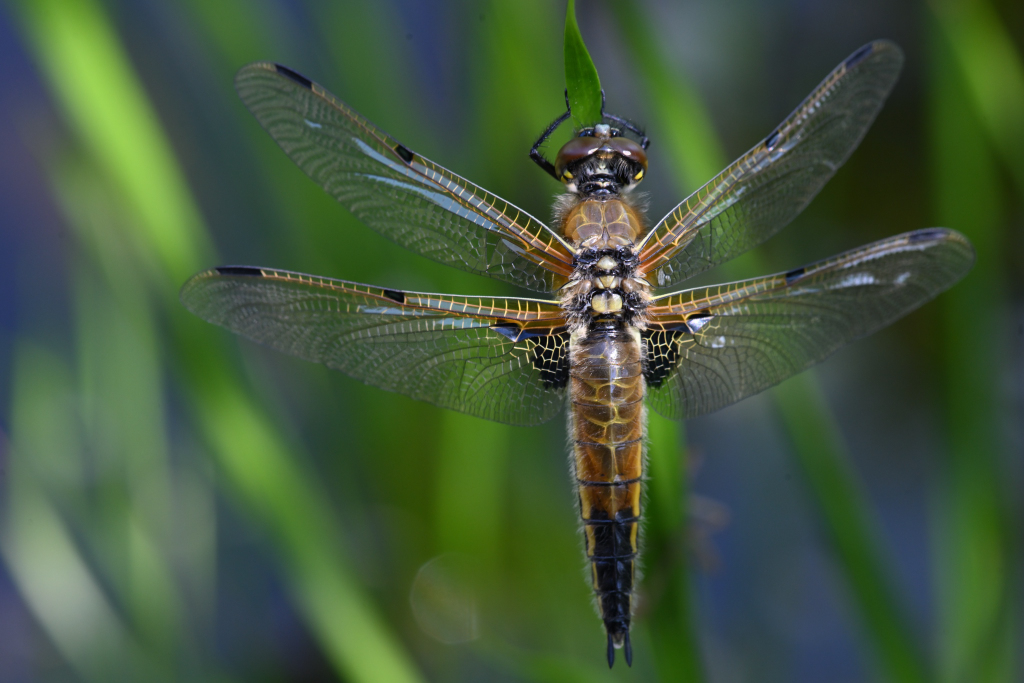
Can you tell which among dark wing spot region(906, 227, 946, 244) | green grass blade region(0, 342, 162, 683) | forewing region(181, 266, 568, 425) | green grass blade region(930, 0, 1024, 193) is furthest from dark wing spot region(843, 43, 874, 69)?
green grass blade region(0, 342, 162, 683)

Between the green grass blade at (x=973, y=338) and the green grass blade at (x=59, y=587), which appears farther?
the green grass blade at (x=59, y=587)

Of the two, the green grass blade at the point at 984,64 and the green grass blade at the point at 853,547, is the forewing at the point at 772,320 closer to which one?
the green grass blade at the point at 853,547

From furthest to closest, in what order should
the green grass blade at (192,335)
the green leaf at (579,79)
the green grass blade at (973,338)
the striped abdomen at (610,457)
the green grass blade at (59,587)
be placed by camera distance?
1. the green grass blade at (59,587)
2. the green grass blade at (973,338)
3. the green grass blade at (192,335)
4. the striped abdomen at (610,457)
5. the green leaf at (579,79)

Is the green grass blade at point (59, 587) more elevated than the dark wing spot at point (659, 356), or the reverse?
the dark wing spot at point (659, 356)

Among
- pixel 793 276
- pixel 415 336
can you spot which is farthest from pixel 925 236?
pixel 415 336

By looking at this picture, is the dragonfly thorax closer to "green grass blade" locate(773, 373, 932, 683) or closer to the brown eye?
the brown eye

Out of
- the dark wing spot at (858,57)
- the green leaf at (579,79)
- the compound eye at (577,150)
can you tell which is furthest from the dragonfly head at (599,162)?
the dark wing spot at (858,57)
